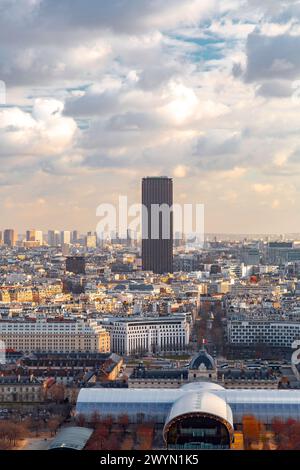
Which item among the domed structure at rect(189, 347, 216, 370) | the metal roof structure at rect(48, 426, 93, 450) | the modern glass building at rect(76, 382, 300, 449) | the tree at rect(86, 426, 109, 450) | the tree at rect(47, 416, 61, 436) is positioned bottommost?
the tree at rect(47, 416, 61, 436)

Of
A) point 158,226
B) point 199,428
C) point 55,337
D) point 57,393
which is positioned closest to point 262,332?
point 55,337

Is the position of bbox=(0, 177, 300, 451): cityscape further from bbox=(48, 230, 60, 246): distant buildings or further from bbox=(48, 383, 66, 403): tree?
bbox=(48, 230, 60, 246): distant buildings

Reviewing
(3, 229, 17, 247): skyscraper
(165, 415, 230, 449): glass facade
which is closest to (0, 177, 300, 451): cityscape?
(165, 415, 230, 449): glass facade

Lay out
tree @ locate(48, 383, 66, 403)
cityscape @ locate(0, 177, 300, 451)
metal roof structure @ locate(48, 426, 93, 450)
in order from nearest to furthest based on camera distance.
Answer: metal roof structure @ locate(48, 426, 93, 450), cityscape @ locate(0, 177, 300, 451), tree @ locate(48, 383, 66, 403)

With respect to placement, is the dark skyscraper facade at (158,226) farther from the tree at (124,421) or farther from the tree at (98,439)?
the tree at (98,439)

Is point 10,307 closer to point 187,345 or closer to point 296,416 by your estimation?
point 187,345

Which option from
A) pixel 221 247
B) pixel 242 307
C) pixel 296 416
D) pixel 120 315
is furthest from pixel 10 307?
pixel 221 247

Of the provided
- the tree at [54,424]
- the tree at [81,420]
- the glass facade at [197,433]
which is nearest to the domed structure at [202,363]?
the tree at [54,424]

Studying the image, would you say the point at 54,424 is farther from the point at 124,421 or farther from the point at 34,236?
the point at 34,236
